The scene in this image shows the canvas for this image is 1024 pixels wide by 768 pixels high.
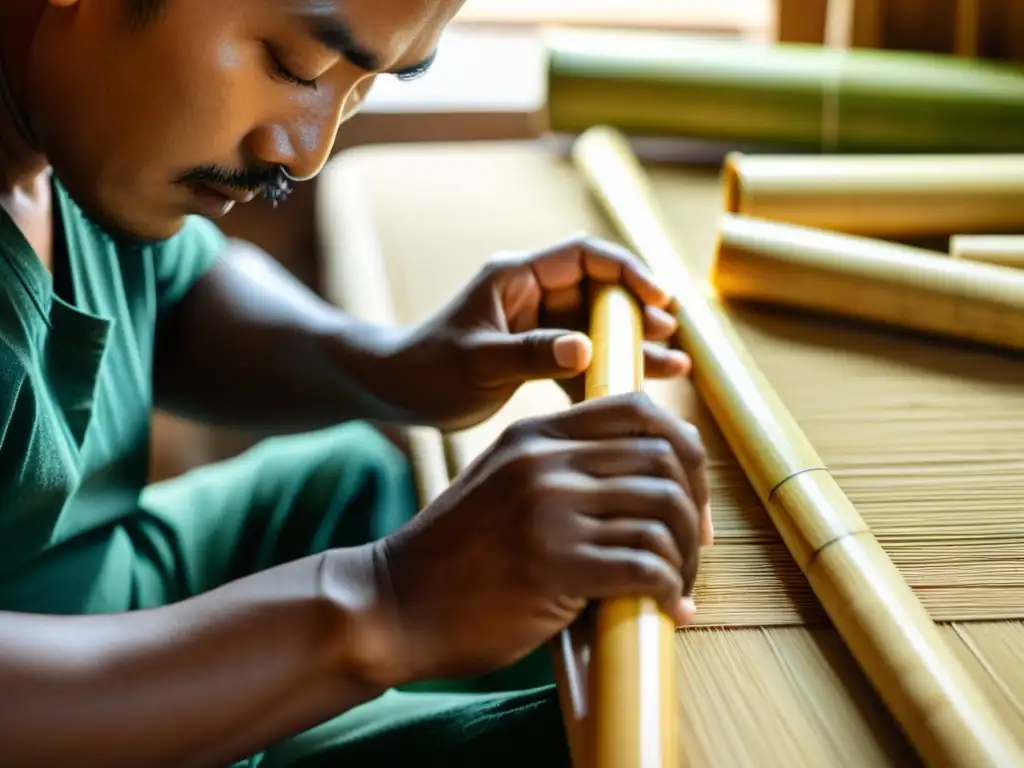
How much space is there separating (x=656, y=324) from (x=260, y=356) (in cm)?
32

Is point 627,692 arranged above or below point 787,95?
below

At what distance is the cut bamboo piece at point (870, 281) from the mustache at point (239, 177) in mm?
330

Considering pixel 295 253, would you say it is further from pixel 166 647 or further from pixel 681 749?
pixel 681 749

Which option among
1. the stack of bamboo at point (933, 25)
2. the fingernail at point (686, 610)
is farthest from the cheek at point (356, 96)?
the stack of bamboo at point (933, 25)

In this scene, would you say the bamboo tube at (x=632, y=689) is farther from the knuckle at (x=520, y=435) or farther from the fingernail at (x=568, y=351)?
the fingernail at (x=568, y=351)

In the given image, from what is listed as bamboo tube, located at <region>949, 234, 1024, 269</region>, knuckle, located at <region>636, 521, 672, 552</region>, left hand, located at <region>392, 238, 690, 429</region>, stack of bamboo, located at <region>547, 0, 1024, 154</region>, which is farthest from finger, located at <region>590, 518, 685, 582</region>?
stack of bamboo, located at <region>547, 0, 1024, 154</region>

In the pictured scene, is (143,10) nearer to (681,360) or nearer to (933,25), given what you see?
(681,360)

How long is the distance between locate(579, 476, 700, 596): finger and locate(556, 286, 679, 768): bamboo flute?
1.5 inches

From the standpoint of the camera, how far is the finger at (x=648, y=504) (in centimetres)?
48

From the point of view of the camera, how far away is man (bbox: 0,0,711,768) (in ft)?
1.58

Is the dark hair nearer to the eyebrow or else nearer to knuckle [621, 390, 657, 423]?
the eyebrow

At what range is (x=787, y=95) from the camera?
41.3 inches

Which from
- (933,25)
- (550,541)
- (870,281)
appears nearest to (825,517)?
(550,541)

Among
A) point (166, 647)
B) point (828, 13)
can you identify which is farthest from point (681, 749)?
point (828, 13)
